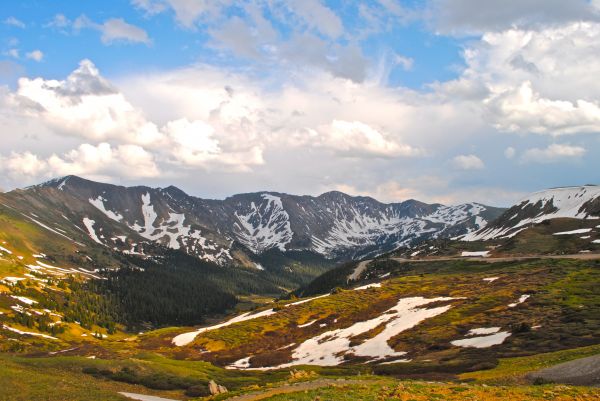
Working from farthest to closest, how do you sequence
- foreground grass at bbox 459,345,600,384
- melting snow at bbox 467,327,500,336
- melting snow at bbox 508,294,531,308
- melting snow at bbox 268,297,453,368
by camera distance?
melting snow at bbox 508,294,531,308 → melting snow at bbox 268,297,453,368 → melting snow at bbox 467,327,500,336 → foreground grass at bbox 459,345,600,384

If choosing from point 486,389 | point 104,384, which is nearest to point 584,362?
point 486,389

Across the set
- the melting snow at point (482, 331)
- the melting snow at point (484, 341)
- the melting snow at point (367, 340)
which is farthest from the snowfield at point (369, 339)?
the melting snow at point (482, 331)

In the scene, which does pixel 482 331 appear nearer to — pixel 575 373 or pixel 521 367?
pixel 521 367

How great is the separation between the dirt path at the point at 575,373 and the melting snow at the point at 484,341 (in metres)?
28.3

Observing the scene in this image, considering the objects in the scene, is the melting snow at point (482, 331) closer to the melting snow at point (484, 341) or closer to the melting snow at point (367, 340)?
the melting snow at point (484, 341)

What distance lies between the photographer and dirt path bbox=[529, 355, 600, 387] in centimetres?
3853

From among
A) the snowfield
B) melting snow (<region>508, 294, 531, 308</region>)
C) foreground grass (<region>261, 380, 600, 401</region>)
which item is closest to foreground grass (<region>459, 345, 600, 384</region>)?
foreground grass (<region>261, 380, 600, 401</region>)

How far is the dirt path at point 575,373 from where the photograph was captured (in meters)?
38.5

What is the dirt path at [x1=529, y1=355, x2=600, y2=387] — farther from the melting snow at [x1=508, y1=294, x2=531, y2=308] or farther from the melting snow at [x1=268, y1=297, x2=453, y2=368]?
the melting snow at [x1=508, y1=294, x2=531, y2=308]

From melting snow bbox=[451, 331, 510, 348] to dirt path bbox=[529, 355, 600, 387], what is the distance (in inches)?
1114

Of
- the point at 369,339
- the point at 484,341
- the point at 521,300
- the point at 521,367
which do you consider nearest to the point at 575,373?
the point at 521,367

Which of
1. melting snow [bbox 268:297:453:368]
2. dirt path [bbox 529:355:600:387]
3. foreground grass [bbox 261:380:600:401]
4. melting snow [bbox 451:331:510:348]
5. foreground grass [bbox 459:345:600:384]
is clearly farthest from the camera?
melting snow [bbox 268:297:453:368]

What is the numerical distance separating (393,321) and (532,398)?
282ft

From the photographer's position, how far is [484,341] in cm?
7556
